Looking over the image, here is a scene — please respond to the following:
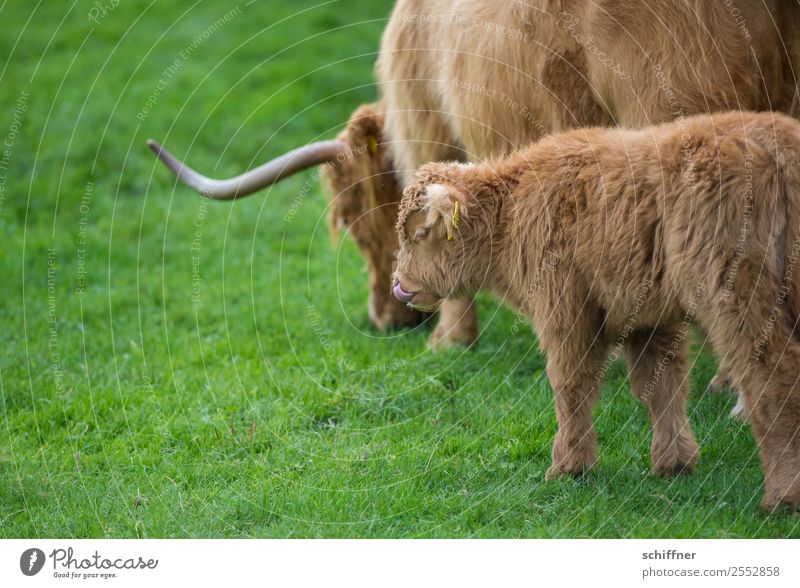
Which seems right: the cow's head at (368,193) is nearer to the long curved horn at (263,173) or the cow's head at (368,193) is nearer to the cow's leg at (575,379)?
the long curved horn at (263,173)

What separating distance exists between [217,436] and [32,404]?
1.35 m

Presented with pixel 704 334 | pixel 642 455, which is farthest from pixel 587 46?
pixel 642 455

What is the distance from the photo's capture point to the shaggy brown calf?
4023 millimetres

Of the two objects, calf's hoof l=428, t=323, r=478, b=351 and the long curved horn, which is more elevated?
the long curved horn

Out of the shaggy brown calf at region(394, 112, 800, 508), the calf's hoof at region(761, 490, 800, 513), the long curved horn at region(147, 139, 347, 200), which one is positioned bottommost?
the calf's hoof at region(761, 490, 800, 513)

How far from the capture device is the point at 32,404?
20.1ft

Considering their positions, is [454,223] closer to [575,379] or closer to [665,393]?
[575,379]

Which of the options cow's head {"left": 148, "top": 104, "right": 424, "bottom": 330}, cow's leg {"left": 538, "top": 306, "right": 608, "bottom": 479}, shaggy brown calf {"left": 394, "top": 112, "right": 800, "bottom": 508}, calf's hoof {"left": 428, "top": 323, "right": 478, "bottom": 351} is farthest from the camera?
cow's head {"left": 148, "top": 104, "right": 424, "bottom": 330}

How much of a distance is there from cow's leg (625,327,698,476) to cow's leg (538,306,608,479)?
0.88 feet

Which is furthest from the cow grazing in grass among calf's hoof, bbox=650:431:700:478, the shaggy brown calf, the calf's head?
calf's hoof, bbox=650:431:700:478

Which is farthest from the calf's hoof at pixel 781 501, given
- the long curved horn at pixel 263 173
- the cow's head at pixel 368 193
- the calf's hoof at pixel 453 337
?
the long curved horn at pixel 263 173

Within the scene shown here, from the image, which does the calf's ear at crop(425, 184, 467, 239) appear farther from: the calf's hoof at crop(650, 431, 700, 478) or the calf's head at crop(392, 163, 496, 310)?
the calf's hoof at crop(650, 431, 700, 478)

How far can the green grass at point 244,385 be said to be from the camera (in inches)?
183
